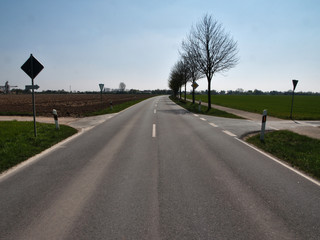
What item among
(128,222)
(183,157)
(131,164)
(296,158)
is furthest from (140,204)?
(296,158)

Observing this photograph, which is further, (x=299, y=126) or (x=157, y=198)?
(x=299, y=126)

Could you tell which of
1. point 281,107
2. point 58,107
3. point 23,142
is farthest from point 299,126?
point 58,107

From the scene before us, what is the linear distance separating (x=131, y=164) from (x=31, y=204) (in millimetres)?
2404

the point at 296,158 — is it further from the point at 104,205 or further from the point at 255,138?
the point at 104,205

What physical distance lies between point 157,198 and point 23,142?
20.2 ft

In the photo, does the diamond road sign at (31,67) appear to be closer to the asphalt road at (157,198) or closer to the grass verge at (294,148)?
the asphalt road at (157,198)

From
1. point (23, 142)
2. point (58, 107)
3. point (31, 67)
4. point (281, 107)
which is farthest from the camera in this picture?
point (281, 107)

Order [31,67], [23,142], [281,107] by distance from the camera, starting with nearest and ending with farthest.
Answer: [23,142]
[31,67]
[281,107]

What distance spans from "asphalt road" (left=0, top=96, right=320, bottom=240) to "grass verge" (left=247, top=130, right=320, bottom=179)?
58 cm

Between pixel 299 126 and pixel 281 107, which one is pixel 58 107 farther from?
pixel 281 107

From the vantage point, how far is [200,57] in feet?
74.1

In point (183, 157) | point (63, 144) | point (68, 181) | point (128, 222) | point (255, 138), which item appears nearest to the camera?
point (128, 222)

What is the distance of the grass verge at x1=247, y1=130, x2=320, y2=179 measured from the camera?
544cm

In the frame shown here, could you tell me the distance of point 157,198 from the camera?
361 cm
